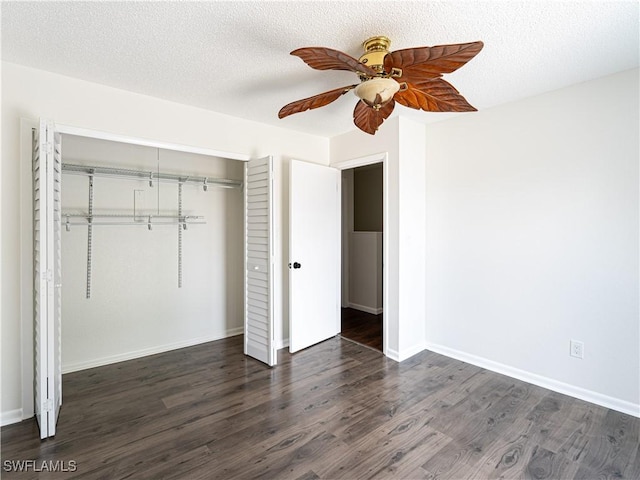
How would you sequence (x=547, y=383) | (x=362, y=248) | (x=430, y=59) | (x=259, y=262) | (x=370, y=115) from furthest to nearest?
(x=362, y=248), (x=259, y=262), (x=547, y=383), (x=370, y=115), (x=430, y=59)

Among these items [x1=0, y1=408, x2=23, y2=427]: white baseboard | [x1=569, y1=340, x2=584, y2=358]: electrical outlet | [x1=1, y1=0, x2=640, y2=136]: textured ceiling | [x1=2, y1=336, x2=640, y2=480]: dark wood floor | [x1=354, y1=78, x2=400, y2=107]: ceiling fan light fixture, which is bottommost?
[x1=2, y1=336, x2=640, y2=480]: dark wood floor

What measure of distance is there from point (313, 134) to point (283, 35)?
197cm

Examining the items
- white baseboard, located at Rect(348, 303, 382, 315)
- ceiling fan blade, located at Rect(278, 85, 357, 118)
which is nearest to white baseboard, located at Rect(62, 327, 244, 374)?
white baseboard, located at Rect(348, 303, 382, 315)

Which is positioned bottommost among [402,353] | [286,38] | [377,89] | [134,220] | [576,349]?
[402,353]

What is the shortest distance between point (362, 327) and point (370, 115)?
9.38 ft

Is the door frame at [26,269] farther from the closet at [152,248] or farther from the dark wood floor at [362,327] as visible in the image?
the dark wood floor at [362,327]

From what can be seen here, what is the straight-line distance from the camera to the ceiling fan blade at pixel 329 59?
5.16ft

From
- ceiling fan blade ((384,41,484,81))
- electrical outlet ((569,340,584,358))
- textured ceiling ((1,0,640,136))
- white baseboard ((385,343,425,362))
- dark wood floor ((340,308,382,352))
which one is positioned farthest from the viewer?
dark wood floor ((340,308,382,352))

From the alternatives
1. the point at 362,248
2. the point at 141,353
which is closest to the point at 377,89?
the point at 141,353

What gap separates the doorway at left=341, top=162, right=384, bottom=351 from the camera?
198 inches

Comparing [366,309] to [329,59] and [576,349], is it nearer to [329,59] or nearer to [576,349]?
[576,349]

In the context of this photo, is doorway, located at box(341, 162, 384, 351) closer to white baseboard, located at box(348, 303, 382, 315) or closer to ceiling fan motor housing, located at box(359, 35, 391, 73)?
white baseboard, located at box(348, 303, 382, 315)

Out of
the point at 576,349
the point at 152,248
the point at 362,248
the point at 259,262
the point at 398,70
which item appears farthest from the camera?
the point at 362,248

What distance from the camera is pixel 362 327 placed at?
4340mm
